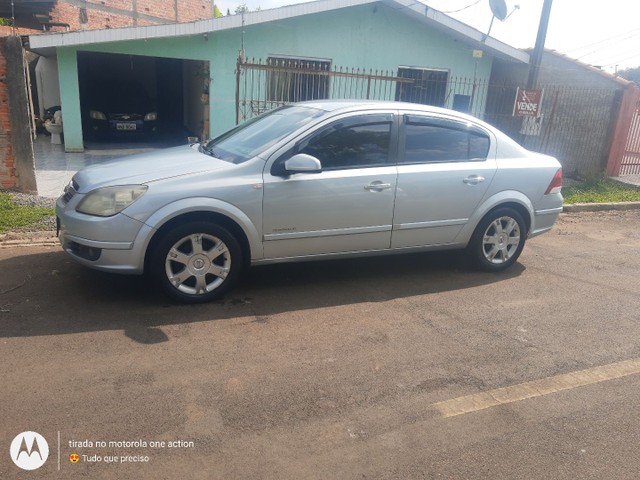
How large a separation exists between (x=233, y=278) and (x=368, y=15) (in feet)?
32.4

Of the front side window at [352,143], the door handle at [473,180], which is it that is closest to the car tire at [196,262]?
the front side window at [352,143]

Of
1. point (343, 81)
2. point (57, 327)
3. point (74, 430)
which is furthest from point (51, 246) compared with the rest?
point (343, 81)

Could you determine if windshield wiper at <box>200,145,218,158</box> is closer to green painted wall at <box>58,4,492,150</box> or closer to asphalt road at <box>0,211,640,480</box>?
asphalt road at <box>0,211,640,480</box>

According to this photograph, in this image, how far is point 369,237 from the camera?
17.2ft

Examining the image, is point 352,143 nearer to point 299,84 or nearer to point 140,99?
point 299,84

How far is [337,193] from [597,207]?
23.2 ft

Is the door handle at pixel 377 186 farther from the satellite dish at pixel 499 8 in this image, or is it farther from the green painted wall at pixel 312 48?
the satellite dish at pixel 499 8

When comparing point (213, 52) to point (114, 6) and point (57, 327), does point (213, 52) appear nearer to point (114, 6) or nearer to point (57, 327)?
point (57, 327)

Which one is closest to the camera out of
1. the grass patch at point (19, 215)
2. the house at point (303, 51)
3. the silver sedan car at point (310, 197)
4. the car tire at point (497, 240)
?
the silver sedan car at point (310, 197)

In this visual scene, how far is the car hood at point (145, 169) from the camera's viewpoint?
449 cm

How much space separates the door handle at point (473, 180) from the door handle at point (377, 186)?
920mm

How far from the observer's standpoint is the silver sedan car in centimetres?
443

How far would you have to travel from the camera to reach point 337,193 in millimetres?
4938

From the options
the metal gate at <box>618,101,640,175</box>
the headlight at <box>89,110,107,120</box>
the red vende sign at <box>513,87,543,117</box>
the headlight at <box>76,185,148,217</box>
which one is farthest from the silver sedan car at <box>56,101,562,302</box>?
the headlight at <box>89,110,107,120</box>
